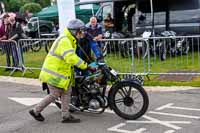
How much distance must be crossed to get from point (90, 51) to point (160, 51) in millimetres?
4425

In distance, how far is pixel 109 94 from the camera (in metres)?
7.61

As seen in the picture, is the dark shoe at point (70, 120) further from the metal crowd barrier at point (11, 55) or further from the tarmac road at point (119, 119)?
the metal crowd barrier at point (11, 55)

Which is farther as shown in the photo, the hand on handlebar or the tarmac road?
the hand on handlebar

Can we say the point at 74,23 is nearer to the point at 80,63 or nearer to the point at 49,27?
the point at 80,63

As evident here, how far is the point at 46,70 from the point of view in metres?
7.48

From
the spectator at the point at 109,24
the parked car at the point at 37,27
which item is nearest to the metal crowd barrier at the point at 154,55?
the spectator at the point at 109,24

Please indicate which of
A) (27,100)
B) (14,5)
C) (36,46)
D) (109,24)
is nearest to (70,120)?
(27,100)

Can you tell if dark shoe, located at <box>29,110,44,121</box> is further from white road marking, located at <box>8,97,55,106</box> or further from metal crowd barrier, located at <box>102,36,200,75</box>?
metal crowd barrier, located at <box>102,36,200,75</box>

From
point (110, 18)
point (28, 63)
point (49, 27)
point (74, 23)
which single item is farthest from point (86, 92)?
point (49, 27)

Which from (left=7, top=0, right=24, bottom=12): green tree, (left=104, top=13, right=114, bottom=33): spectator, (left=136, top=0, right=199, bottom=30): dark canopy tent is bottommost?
(left=104, top=13, right=114, bottom=33): spectator

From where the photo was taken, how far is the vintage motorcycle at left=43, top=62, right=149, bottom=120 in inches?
296

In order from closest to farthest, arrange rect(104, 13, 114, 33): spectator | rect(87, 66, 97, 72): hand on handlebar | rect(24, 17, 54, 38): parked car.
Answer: rect(87, 66, 97, 72): hand on handlebar
rect(104, 13, 114, 33): spectator
rect(24, 17, 54, 38): parked car

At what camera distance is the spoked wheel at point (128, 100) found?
748cm

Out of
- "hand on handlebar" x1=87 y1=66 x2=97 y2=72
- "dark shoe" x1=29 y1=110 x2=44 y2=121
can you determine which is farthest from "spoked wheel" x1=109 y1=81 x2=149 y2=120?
"dark shoe" x1=29 y1=110 x2=44 y2=121
